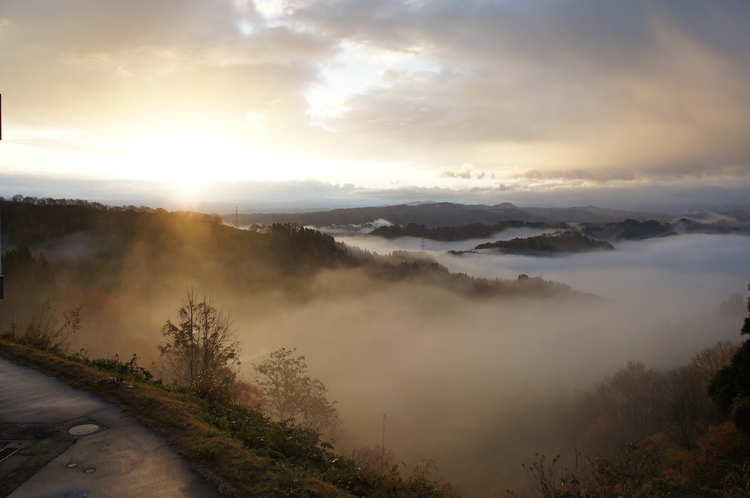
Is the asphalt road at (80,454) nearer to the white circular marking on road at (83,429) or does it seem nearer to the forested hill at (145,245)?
the white circular marking on road at (83,429)

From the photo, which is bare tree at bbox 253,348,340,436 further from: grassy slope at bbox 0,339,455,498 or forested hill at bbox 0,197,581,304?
grassy slope at bbox 0,339,455,498

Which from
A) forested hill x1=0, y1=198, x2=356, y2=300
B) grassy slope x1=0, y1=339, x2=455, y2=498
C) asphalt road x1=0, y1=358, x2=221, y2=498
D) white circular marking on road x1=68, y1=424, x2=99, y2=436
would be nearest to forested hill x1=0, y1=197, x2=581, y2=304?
forested hill x1=0, y1=198, x2=356, y2=300

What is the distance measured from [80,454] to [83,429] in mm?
929

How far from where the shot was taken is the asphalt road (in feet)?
19.6

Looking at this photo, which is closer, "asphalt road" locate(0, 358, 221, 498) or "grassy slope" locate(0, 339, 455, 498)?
"asphalt road" locate(0, 358, 221, 498)

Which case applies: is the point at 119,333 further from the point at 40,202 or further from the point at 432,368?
the point at 432,368

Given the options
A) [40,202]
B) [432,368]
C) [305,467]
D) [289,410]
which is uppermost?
[40,202]

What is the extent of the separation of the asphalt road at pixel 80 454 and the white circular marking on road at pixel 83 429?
2 cm

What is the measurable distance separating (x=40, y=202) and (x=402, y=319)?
274 feet

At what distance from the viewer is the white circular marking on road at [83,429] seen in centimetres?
738

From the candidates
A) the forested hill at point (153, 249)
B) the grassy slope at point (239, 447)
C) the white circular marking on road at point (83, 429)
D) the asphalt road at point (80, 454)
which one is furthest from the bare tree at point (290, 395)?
the white circular marking on road at point (83, 429)

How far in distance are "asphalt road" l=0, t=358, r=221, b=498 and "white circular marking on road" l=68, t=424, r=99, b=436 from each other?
0.02 m

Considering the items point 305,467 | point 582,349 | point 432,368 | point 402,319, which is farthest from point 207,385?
point 582,349

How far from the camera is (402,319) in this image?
375 ft
